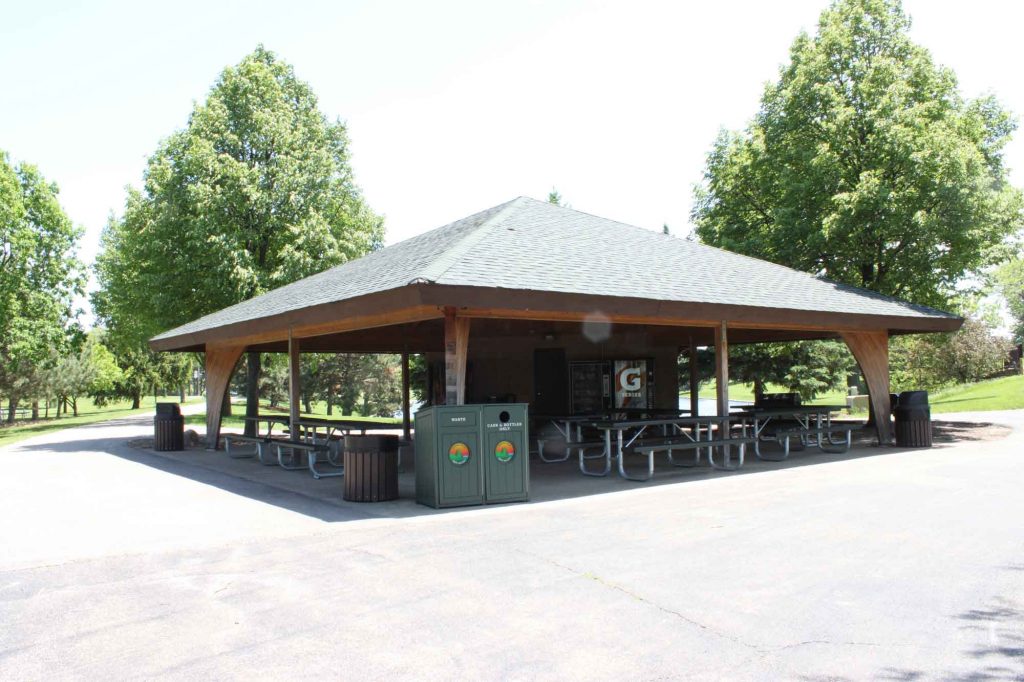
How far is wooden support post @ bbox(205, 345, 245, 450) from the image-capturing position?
53.4 feet

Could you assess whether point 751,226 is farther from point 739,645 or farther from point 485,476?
point 739,645

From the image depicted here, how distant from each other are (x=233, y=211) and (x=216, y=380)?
5915 mm

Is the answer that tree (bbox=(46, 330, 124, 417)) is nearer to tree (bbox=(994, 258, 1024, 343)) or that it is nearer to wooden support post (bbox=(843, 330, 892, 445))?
wooden support post (bbox=(843, 330, 892, 445))

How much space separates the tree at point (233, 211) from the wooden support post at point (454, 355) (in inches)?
492

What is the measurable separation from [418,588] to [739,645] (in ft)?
7.34

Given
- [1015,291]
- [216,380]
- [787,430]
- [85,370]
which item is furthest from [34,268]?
[1015,291]

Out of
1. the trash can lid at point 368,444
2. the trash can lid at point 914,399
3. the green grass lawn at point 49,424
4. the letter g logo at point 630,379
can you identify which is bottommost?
the green grass lawn at point 49,424

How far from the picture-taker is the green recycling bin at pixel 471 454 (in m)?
8.16

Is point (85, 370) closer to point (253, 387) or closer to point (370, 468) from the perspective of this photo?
point (253, 387)

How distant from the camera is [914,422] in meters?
14.2

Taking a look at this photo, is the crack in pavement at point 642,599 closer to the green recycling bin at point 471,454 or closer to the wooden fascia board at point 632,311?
the green recycling bin at point 471,454

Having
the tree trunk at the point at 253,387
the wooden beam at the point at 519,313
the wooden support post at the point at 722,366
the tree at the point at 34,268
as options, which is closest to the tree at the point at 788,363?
the wooden beam at the point at 519,313

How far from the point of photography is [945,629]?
162 inches

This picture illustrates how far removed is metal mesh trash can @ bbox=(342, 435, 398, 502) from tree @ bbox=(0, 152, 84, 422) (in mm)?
21389
